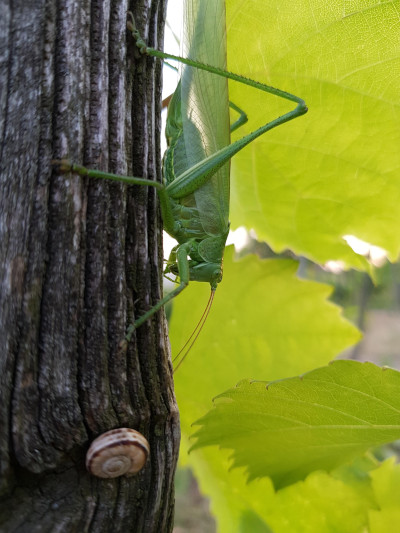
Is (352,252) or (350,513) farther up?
(352,252)

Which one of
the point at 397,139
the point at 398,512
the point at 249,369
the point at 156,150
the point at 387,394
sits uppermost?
the point at 397,139

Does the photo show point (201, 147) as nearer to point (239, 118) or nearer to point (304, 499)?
point (239, 118)

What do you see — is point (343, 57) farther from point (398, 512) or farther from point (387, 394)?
point (398, 512)

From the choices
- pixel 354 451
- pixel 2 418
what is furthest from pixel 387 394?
pixel 2 418

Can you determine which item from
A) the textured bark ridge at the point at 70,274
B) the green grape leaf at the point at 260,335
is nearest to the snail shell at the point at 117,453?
the textured bark ridge at the point at 70,274

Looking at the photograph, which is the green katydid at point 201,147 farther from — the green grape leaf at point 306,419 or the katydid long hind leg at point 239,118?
the green grape leaf at point 306,419

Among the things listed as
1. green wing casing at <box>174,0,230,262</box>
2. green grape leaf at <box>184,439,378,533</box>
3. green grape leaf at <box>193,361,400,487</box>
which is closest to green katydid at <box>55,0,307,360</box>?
green wing casing at <box>174,0,230,262</box>
